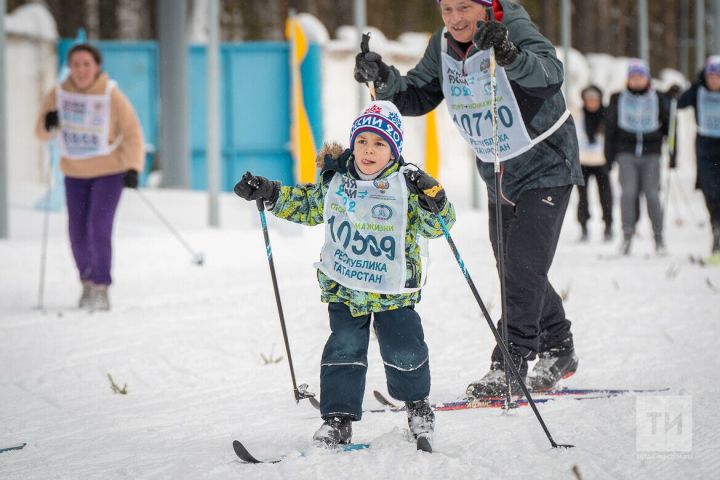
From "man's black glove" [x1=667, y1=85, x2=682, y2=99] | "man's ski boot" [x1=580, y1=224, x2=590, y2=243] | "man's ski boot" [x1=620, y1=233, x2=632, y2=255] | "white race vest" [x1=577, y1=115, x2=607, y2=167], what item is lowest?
"man's ski boot" [x1=580, y1=224, x2=590, y2=243]

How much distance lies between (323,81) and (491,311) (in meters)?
11.7

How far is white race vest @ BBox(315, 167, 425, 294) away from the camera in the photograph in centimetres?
371

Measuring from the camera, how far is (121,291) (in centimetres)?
838

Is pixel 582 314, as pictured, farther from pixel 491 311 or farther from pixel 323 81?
pixel 323 81

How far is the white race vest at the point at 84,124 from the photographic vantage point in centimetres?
738

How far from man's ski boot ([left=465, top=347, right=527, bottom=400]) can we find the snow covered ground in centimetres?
18

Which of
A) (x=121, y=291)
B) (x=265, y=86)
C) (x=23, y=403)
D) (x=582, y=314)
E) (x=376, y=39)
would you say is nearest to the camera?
(x=23, y=403)

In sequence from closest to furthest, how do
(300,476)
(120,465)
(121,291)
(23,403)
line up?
(300,476)
(120,465)
(23,403)
(121,291)

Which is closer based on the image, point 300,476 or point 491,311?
point 300,476

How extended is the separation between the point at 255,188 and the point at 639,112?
7.46m

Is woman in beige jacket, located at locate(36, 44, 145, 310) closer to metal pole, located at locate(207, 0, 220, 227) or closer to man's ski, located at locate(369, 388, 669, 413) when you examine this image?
man's ski, located at locate(369, 388, 669, 413)

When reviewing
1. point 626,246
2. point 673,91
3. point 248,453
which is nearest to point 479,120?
point 248,453

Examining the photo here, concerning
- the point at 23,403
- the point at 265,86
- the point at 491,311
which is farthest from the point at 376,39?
the point at 23,403

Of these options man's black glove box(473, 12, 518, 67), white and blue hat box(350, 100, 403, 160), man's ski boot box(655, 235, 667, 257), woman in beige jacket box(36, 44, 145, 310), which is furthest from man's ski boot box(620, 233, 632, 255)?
white and blue hat box(350, 100, 403, 160)
